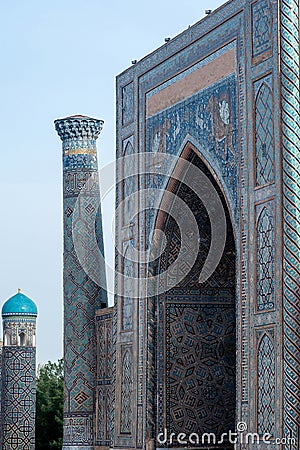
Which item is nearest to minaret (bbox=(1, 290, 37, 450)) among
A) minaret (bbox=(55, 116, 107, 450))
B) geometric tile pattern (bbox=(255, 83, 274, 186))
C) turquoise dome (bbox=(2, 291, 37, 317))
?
turquoise dome (bbox=(2, 291, 37, 317))

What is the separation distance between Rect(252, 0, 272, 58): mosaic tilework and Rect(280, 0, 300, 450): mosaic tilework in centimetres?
20

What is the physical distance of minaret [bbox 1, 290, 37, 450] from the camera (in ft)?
52.6

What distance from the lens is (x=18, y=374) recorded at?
16.3 metres

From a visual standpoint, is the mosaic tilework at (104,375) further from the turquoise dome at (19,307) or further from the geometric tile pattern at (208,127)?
the turquoise dome at (19,307)

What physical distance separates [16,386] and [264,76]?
8.42m

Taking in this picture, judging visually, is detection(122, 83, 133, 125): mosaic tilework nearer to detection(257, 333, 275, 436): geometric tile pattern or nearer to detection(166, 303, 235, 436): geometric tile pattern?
detection(166, 303, 235, 436): geometric tile pattern

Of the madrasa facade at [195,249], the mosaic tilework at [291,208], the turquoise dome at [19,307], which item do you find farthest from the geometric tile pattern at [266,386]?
the turquoise dome at [19,307]

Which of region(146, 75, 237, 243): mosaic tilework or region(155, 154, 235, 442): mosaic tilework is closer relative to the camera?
region(146, 75, 237, 243): mosaic tilework

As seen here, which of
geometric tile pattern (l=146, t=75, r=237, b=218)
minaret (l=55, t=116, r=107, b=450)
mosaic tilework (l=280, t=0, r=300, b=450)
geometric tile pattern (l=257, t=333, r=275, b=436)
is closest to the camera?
mosaic tilework (l=280, t=0, r=300, b=450)

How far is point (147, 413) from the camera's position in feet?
35.9

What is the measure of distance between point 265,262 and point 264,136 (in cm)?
101

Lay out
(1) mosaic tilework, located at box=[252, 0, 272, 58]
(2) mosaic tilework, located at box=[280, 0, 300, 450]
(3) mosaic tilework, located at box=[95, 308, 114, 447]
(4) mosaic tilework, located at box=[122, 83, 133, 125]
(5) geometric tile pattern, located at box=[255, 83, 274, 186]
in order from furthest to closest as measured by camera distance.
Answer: (3) mosaic tilework, located at box=[95, 308, 114, 447] → (4) mosaic tilework, located at box=[122, 83, 133, 125] → (1) mosaic tilework, located at box=[252, 0, 272, 58] → (5) geometric tile pattern, located at box=[255, 83, 274, 186] → (2) mosaic tilework, located at box=[280, 0, 300, 450]

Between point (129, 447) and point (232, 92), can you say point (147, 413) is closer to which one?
point (129, 447)

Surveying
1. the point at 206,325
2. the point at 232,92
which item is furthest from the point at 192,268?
the point at 232,92
